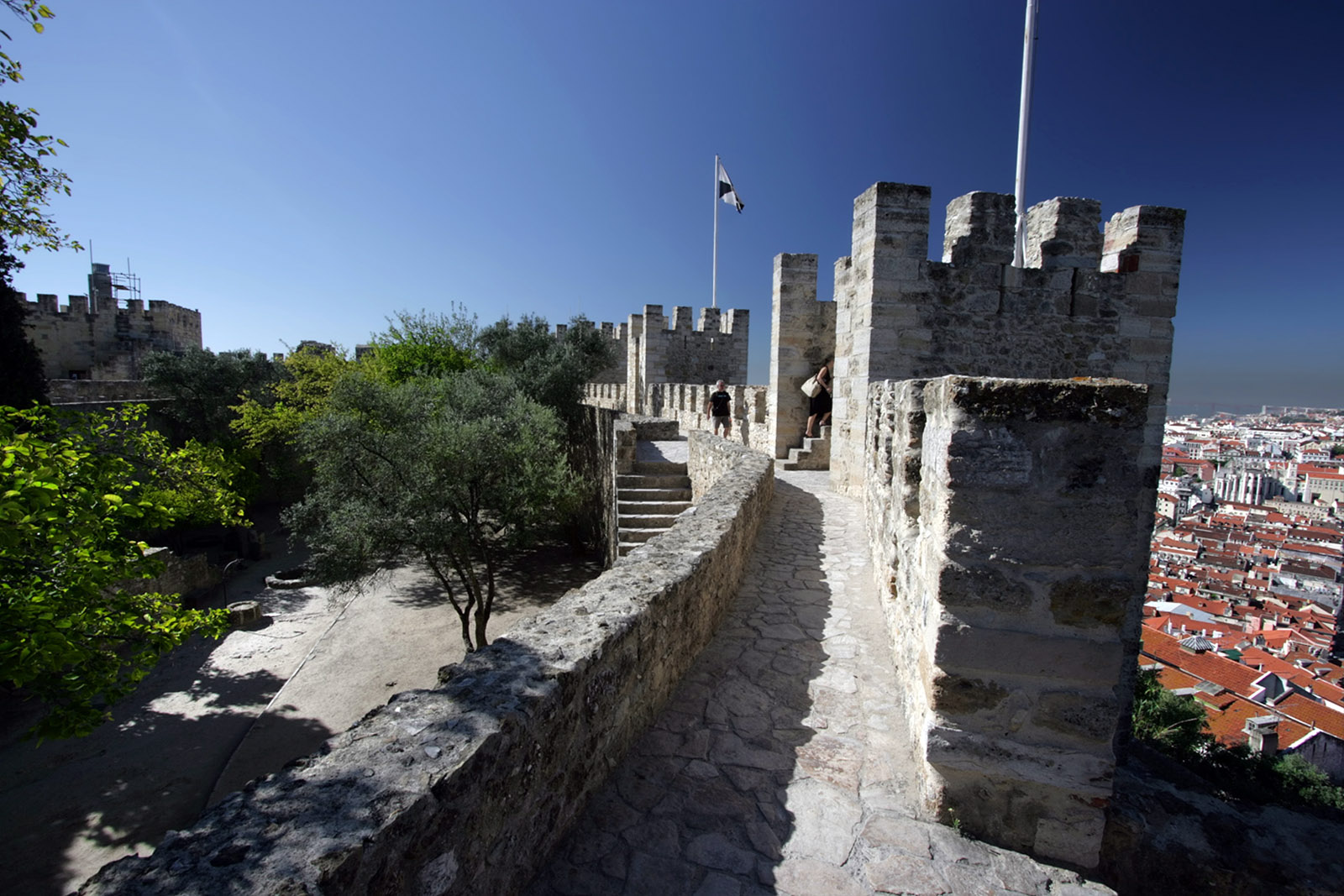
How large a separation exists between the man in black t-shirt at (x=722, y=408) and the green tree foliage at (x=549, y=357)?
673 cm

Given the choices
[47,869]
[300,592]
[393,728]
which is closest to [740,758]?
[393,728]

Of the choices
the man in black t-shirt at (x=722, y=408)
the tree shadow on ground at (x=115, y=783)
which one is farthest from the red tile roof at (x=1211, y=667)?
the tree shadow on ground at (x=115, y=783)

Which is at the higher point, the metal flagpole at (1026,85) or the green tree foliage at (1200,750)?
the metal flagpole at (1026,85)

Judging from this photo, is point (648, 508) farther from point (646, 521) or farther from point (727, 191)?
point (727, 191)

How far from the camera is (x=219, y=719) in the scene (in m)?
8.89

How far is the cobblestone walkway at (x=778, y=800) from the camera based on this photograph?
6.88 feet

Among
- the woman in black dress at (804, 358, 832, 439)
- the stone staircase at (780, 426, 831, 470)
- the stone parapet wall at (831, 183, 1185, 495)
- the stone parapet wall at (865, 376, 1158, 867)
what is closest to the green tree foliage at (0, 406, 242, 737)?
the stone parapet wall at (865, 376, 1158, 867)

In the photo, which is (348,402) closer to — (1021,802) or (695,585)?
(695,585)

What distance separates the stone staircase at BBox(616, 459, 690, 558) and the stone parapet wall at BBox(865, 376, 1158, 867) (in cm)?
740

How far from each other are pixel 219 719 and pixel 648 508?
7048 mm

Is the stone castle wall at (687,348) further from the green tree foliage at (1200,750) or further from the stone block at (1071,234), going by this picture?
the green tree foliage at (1200,750)

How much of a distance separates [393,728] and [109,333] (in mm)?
31330

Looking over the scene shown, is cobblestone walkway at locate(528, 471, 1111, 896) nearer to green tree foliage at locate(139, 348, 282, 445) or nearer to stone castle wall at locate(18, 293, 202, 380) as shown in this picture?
green tree foliage at locate(139, 348, 282, 445)

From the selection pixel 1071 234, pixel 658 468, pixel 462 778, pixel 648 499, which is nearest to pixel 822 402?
pixel 658 468
